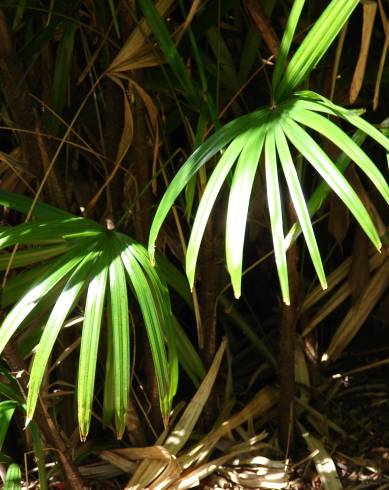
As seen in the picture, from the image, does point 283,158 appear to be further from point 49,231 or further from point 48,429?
point 48,429

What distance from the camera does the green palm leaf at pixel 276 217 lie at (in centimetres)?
76

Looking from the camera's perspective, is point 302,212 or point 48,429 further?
point 48,429

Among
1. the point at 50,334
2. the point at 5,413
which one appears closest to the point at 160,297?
the point at 50,334

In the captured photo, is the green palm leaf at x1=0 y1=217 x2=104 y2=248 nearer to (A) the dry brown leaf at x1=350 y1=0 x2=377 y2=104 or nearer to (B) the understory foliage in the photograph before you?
(B) the understory foliage

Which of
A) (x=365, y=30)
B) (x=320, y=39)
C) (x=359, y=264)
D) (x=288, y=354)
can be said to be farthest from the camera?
(x=359, y=264)

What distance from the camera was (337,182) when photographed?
78cm

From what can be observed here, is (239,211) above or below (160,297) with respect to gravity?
above

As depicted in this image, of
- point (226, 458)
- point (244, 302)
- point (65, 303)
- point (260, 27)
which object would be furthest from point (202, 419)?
point (260, 27)

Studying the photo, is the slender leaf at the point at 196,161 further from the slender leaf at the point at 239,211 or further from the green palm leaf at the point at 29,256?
the green palm leaf at the point at 29,256

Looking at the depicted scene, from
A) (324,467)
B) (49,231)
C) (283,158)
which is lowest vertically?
(324,467)

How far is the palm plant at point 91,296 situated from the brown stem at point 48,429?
11cm

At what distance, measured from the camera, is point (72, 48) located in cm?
120

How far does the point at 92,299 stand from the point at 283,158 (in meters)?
0.27

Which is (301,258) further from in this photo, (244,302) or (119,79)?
(119,79)
